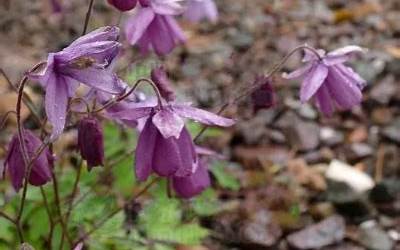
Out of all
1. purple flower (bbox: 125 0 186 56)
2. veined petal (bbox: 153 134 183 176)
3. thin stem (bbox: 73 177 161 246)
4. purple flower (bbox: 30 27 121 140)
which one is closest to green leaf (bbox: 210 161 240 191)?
thin stem (bbox: 73 177 161 246)

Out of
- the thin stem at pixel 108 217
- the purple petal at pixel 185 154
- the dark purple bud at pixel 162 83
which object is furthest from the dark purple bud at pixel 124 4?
the thin stem at pixel 108 217

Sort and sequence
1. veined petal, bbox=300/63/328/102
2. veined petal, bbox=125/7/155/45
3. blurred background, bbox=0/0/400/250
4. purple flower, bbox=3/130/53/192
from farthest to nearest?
blurred background, bbox=0/0/400/250
veined petal, bbox=125/7/155/45
veined petal, bbox=300/63/328/102
purple flower, bbox=3/130/53/192

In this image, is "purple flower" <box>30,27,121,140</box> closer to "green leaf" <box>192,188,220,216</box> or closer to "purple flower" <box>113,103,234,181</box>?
"purple flower" <box>113,103,234,181</box>

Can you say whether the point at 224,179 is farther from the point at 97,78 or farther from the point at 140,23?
the point at 97,78

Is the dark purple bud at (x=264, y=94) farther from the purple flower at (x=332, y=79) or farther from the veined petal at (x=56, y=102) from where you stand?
the veined petal at (x=56, y=102)

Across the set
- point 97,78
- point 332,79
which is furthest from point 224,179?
point 97,78

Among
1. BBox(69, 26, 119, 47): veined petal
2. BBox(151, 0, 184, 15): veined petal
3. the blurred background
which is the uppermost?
BBox(69, 26, 119, 47): veined petal
